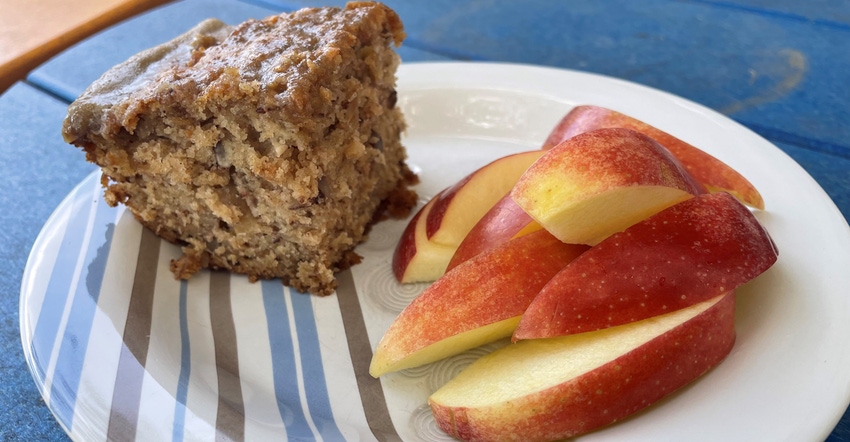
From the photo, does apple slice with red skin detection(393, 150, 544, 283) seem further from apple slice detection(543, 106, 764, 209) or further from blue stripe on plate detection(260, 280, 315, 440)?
blue stripe on plate detection(260, 280, 315, 440)

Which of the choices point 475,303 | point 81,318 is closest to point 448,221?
point 475,303

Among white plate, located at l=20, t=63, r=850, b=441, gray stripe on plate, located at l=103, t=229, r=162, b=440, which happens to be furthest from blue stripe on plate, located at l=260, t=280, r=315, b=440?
gray stripe on plate, located at l=103, t=229, r=162, b=440

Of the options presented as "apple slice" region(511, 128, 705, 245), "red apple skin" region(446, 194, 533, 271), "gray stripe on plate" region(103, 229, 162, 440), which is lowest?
"gray stripe on plate" region(103, 229, 162, 440)

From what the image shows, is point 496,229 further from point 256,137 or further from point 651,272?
point 256,137

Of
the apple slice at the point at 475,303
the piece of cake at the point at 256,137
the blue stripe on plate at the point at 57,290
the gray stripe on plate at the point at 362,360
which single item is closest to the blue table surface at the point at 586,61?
the blue stripe on plate at the point at 57,290

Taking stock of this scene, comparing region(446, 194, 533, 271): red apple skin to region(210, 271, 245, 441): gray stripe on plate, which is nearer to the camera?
region(210, 271, 245, 441): gray stripe on plate

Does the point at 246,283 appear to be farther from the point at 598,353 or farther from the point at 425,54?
the point at 425,54

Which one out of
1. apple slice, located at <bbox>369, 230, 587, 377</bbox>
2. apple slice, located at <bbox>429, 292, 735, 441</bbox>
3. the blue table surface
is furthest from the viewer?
the blue table surface
